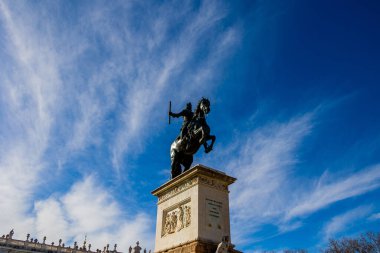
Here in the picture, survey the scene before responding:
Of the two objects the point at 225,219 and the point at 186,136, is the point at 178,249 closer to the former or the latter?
the point at 225,219

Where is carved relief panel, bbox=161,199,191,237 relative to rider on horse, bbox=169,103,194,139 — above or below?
below

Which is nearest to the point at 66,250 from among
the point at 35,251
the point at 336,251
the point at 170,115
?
the point at 35,251

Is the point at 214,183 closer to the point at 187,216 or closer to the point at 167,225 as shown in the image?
the point at 187,216

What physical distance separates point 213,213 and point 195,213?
56 centimetres

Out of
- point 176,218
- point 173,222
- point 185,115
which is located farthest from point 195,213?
point 185,115

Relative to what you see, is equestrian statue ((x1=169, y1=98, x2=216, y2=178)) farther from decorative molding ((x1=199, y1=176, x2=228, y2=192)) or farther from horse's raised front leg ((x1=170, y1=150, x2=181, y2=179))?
decorative molding ((x1=199, y1=176, x2=228, y2=192))

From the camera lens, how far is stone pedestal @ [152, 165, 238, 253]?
944 centimetres

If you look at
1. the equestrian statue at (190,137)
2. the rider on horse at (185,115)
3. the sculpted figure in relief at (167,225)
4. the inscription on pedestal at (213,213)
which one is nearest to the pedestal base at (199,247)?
the inscription on pedestal at (213,213)

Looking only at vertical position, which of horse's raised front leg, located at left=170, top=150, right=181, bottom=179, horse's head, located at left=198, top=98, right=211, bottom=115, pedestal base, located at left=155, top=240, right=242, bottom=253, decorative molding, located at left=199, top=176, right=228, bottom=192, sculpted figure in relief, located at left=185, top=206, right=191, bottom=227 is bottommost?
pedestal base, located at left=155, top=240, right=242, bottom=253

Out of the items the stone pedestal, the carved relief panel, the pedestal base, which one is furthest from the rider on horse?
the pedestal base

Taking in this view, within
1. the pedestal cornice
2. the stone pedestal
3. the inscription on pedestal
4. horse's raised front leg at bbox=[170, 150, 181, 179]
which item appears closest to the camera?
the stone pedestal

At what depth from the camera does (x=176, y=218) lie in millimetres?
10617

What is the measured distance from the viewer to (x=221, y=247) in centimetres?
884

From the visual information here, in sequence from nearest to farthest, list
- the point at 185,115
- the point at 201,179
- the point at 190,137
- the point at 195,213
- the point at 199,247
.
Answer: the point at 199,247 < the point at 195,213 < the point at 201,179 < the point at 190,137 < the point at 185,115
